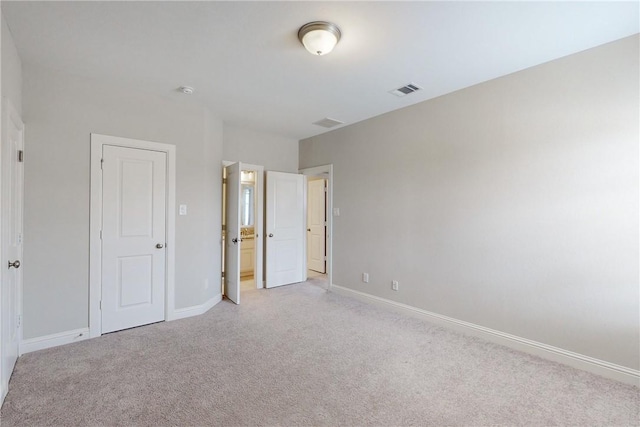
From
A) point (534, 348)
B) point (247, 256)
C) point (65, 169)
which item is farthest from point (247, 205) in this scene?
point (534, 348)

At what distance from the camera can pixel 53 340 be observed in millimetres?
2752

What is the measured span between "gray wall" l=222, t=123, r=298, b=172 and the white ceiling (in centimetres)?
134

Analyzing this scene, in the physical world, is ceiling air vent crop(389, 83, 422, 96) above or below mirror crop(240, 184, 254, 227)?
above

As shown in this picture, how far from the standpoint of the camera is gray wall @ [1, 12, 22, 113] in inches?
81.6

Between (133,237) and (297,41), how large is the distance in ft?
8.73

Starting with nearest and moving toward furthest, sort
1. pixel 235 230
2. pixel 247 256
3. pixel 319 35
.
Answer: pixel 319 35 → pixel 235 230 → pixel 247 256

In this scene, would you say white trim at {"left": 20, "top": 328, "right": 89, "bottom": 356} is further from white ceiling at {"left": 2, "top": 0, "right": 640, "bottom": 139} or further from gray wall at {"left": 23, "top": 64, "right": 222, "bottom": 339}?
white ceiling at {"left": 2, "top": 0, "right": 640, "bottom": 139}

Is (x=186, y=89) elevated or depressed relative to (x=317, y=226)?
elevated

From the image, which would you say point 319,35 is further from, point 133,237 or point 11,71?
point 133,237

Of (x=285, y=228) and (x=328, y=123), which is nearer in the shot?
(x=328, y=123)

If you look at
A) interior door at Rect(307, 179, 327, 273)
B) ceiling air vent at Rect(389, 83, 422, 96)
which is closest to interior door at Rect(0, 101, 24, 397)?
ceiling air vent at Rect(389, 83, 422, 96)

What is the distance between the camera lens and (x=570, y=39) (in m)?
2.29

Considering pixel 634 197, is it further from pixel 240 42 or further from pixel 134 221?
pixel 134 221

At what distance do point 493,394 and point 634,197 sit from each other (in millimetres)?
1847
